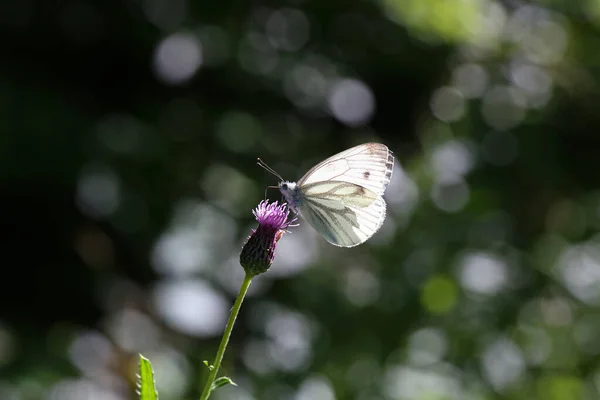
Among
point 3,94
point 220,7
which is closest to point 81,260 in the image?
point 3,94

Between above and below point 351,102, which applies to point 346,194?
below

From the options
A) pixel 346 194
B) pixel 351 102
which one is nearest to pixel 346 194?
pixel 346 194

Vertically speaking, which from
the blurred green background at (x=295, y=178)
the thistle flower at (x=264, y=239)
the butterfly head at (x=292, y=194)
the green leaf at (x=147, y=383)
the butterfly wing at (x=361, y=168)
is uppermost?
the blurred green background at (x=295, y=178)

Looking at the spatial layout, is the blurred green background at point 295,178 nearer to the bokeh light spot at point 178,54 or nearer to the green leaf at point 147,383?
the bokeh light spot at point 178,54

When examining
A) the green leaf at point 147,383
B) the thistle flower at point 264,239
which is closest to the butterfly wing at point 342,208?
the thistle flower at point 264,239

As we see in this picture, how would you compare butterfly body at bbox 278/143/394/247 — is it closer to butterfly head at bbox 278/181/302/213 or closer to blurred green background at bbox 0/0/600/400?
butterfly head at bbox 278/181/302/213

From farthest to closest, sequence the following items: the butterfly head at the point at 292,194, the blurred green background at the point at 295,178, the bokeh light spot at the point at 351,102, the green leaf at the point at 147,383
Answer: the bokeh light spot at the point at 351,102
the blurred green background at the point at 295,178
the butterfly head at the point at 292,194
the green leaf at the point at 147,383

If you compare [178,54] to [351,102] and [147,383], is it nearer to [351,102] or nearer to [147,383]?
[351,102]

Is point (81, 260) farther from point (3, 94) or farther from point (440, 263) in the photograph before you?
point (440, 263)
